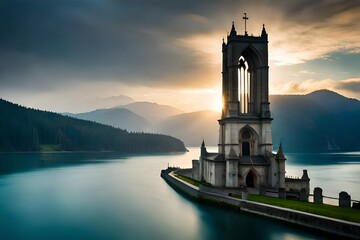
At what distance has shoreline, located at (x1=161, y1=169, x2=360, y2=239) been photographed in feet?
79.6

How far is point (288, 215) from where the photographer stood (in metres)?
29.4

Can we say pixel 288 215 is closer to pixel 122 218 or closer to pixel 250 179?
pixel 250 179

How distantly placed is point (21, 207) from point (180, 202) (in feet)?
62.1

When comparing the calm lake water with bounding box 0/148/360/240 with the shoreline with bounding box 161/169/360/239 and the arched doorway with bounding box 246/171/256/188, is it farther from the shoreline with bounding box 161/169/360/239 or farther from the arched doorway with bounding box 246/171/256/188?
the arched doorway with bounding box 246/171/256/188

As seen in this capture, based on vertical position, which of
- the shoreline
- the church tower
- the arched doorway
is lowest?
the shoreline

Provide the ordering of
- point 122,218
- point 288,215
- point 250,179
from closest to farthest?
point 288,215 < point 122,218 < point 250,179

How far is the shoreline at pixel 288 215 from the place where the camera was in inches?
955

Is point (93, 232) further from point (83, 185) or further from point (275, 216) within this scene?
point (83, 185)

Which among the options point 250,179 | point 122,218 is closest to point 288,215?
point 250,179

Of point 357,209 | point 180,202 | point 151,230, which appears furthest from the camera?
point 180,202

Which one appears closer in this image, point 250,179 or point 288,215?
point 288,215

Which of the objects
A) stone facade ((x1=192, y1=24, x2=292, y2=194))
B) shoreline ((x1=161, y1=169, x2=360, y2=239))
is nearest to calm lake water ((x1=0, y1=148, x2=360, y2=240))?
shoreline ((x1=161, y1=169, x2=360, y2=239))

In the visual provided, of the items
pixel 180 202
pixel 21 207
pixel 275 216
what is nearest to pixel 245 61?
pixel 180 202

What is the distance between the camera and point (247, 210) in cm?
3456
